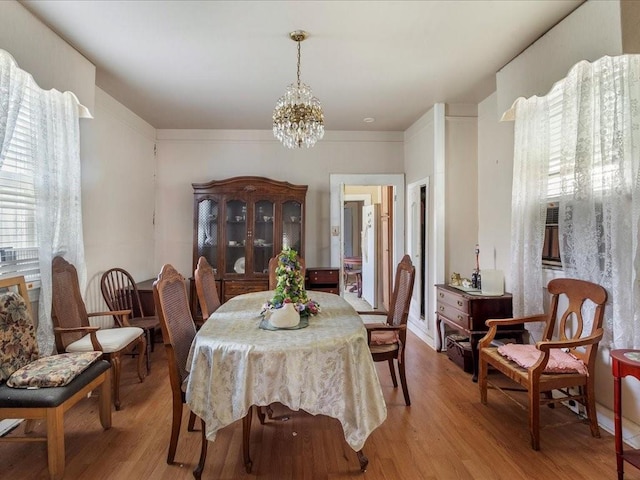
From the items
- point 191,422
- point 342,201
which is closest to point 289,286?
point 191,422

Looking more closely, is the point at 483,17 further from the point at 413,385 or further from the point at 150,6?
the point at 413,385

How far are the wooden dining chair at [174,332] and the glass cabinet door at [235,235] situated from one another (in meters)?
2.32

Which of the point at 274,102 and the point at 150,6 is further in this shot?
the point at 274,102

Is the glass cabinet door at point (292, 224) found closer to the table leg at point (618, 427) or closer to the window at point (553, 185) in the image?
the window at point (553, 185)

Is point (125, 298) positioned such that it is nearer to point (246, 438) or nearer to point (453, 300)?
point (246, 438)

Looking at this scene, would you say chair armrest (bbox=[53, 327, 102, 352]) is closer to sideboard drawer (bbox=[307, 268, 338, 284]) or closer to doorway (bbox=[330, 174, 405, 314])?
sideboard drawer (bbox=[307, 268, 338, 284])

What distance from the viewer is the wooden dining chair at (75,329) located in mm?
2518

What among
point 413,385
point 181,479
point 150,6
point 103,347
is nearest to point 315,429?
point 181,479

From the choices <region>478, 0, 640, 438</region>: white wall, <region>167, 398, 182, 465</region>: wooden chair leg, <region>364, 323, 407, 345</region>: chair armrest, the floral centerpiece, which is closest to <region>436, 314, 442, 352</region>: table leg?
<region>478, 0, 640, 438</region>: white wall

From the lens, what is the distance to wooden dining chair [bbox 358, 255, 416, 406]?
8.38 ft

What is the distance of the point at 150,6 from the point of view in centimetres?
220

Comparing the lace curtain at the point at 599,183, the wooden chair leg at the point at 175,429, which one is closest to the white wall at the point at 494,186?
the lace curtain at the point at 599,183

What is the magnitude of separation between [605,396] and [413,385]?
1.29m

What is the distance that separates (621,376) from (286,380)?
5.33 feet
